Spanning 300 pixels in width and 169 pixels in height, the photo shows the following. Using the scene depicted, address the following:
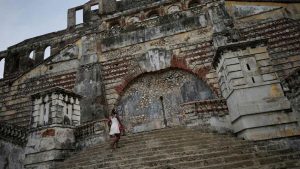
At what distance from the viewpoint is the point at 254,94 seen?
685cm

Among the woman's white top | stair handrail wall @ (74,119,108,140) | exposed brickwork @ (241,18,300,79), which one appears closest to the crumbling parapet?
exposed brickwork @ (241,18,300,79)

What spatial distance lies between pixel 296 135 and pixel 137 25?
1047 centimetres

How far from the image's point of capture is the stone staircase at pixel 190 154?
5516mm

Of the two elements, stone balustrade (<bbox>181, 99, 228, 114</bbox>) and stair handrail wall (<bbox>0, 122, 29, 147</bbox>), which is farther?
stair handrail wall (<bbox>0, 122, 29, 147</bbox>)

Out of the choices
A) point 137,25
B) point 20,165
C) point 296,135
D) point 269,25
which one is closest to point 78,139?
point 20,165

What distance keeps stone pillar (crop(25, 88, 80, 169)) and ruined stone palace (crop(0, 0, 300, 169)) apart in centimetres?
3

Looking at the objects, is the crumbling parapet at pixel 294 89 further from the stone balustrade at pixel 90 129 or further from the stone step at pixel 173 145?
the stone balustrade at pixel 90 129

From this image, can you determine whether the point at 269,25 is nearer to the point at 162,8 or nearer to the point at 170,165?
the point at 162,8

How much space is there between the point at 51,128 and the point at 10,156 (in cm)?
338

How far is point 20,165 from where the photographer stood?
10.4 m

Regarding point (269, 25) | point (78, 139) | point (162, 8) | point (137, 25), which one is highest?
point (162, 8)

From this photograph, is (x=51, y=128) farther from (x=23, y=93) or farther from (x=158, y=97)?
(x=23, y=93)

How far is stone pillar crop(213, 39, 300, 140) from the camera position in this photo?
646 centimetres

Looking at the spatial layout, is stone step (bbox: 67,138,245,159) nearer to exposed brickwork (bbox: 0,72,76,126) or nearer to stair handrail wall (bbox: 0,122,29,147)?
stair handrail wall (bbox: 0,122,29,147)
